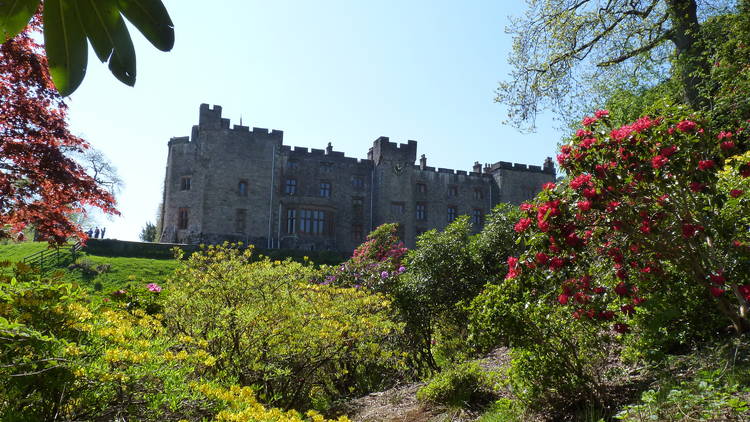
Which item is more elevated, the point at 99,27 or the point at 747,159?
the point at 747,159

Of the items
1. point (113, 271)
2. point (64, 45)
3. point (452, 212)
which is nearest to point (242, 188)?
point (113, 271)

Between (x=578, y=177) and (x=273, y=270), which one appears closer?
(x=578, y=177)

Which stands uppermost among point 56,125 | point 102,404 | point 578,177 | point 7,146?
point 56,125

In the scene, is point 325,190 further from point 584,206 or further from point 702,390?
point 702,390

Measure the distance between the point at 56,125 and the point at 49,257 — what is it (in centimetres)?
1521

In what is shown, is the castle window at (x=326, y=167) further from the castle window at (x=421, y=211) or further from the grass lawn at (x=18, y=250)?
the grass lawn at (x=18, y=250)

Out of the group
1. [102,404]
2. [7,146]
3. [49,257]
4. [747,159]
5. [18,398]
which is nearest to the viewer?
[18,398]

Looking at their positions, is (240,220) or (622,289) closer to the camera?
(622,289)

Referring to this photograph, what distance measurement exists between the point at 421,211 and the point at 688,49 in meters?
23.5

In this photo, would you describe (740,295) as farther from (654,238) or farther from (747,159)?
(747,159)

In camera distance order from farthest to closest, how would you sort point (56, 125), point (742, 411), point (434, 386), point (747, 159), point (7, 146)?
point (56, 125)
point (7, 146)
point (434, 386)
point (747, 159)
point (742, 411)

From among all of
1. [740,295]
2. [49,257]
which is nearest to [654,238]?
[740,295]

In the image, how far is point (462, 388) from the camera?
548cm

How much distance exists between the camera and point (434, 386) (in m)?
5.56
